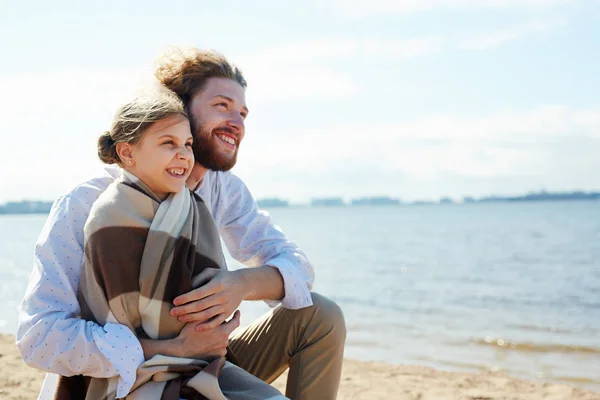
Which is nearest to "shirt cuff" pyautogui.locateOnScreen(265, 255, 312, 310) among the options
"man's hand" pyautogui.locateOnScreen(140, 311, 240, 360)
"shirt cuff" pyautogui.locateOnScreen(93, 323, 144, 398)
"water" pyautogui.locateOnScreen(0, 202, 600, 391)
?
"man's hand" pyautogui.locateOnScreen(140, 311, 240, 360)

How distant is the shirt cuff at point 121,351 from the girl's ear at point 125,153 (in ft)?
1.76

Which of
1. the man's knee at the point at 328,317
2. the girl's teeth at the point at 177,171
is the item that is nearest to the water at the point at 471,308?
the man's knee at the point at 328,317

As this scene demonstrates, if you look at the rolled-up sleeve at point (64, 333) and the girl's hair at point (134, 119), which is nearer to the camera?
the rolled-up sleeve at point (64, 333)

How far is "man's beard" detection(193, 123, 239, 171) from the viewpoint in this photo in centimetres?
266

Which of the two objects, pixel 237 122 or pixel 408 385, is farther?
pixel 408 385

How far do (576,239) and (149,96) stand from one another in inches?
1296

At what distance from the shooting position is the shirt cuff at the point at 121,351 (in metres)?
2.01

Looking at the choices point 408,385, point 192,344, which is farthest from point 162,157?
point 408,385

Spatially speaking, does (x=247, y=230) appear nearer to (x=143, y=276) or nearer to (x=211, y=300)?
(x=211, y=300)

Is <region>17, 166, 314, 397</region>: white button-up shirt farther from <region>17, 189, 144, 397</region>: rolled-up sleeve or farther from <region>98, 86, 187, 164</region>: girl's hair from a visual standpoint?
<region>98, 86, 187, 164</region>: girl's hair

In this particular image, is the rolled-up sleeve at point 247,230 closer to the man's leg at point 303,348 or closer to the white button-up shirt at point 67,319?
the man's leg at point 303,348

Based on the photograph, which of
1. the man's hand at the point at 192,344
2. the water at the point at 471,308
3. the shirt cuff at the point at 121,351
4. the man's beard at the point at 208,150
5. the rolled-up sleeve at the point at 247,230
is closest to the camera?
the shirt cuff at the point at 121,351

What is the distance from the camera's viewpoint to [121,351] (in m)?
2.02

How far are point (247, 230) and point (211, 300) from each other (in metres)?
0.75
